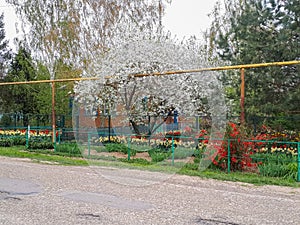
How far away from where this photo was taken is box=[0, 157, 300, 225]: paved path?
5078 mm

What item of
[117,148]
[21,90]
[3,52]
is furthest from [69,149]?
[3,52]

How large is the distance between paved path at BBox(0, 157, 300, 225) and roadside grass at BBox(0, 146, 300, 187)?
0.35 meters

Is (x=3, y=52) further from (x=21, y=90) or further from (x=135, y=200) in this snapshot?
(x=135, y=200)

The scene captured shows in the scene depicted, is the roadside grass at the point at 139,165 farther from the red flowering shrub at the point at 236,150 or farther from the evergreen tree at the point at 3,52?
the evergreen tree at the point at 3,52

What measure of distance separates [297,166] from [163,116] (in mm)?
5151

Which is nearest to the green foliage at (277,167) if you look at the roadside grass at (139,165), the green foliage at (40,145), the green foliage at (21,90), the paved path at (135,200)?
the roadside grass at (139,165)

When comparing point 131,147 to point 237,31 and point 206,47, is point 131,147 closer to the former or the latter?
point 237,31

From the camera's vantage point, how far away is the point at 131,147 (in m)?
11.9

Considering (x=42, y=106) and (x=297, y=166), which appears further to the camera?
(x=42, y=106)

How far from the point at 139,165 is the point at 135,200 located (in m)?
3.85

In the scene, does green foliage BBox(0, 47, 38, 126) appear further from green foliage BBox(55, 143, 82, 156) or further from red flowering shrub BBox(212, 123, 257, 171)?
red flowering shrub BBox(212, 123, 257, 171)

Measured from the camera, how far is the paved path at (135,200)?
508 centimetres

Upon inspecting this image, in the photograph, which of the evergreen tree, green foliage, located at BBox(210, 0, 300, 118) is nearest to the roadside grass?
green foliage, located at BBox(210, 0, 300, 118)

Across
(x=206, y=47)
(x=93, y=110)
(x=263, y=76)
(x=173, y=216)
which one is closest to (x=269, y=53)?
(x=263, y=76)
